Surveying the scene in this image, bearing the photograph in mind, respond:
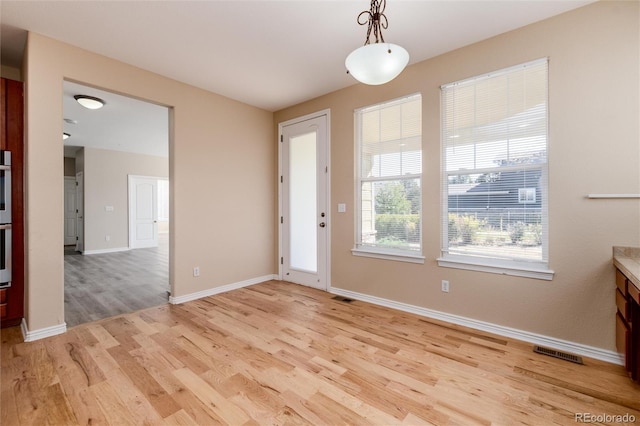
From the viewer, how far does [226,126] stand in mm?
4117

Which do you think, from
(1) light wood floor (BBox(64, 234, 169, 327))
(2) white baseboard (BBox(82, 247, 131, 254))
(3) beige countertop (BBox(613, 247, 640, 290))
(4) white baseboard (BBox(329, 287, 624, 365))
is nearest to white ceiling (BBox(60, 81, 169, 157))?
(1) light wood floor (BBox(64, 234, 169, 327))

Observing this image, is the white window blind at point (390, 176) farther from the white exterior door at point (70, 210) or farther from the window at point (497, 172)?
the white exterior door at point (70, 210)

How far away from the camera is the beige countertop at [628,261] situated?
5.54 ft

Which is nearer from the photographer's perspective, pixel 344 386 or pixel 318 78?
pixel 344 386

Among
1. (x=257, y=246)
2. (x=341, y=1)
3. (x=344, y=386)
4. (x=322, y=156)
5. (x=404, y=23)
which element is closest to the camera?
(x=344, y=386)

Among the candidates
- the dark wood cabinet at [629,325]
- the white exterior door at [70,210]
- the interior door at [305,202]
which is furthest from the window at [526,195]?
the white exterior door at [70,210]

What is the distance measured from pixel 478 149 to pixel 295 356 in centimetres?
257

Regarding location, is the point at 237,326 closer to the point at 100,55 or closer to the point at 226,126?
the point at 226,126

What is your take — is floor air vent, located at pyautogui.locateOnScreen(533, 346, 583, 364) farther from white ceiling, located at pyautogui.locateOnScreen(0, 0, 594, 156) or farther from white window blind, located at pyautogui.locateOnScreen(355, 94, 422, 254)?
white ceiling, located at pyautogui.locateOnScreen(0, 0, 594, 156)

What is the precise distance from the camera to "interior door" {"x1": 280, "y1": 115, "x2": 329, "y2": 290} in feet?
13.4

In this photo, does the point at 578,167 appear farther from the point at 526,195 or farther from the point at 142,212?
the point at 142,212

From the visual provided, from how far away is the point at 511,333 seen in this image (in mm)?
2551

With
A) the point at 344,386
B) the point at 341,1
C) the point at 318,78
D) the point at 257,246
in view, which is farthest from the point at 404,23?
the point at 257,246

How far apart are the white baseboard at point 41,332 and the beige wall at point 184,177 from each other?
0.15 feet
